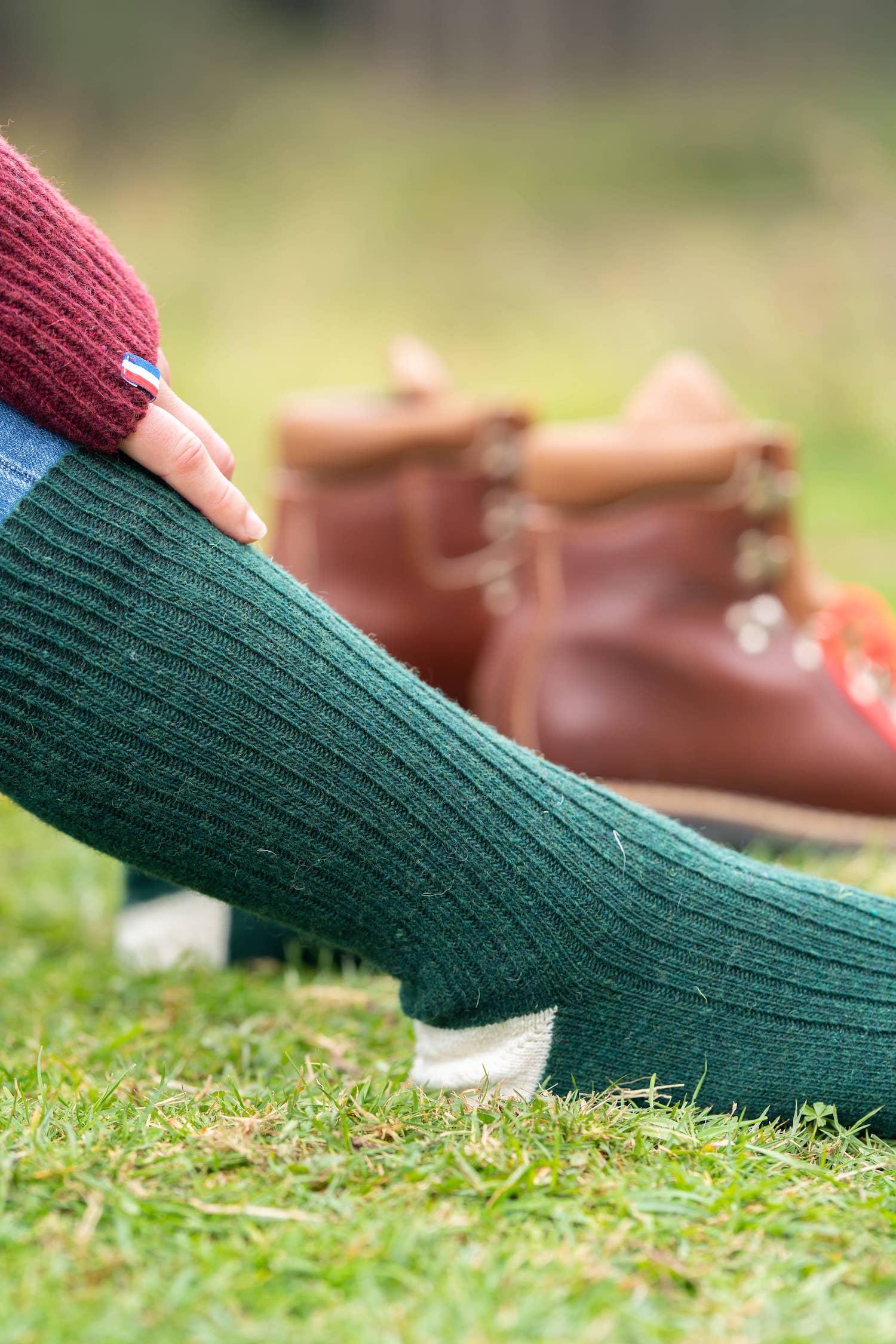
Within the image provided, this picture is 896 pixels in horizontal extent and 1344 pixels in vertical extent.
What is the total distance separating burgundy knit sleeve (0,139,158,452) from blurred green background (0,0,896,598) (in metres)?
3.89

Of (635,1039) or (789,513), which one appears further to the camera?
(789,513)

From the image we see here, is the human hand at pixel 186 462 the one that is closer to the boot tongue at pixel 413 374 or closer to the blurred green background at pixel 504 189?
the boot tongue at pixel 413 374

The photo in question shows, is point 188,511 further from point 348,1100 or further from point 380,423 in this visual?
point 380,423

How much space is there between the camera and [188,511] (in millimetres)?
752

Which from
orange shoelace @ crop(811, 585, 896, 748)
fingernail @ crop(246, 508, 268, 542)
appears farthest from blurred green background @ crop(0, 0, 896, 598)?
fingernail @ crop(246, 508, 268, 542)

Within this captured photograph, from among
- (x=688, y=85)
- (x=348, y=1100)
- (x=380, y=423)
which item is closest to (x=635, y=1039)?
(x=348, y=1100)

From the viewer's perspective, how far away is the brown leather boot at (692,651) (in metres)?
1.35

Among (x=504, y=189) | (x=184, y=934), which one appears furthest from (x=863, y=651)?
(x=504, y=189)

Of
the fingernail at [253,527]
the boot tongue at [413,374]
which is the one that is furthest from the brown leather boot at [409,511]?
the fingernail at [253,527]

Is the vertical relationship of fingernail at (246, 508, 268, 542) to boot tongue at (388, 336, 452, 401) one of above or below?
below

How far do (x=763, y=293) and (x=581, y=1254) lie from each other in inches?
262

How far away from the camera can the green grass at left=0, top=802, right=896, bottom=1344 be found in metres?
0.54

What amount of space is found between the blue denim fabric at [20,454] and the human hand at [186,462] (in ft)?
0.12

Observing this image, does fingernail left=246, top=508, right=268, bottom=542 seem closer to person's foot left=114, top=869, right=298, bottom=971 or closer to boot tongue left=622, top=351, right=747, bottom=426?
person's foot left=114, top=869, right=298, bottom=971
